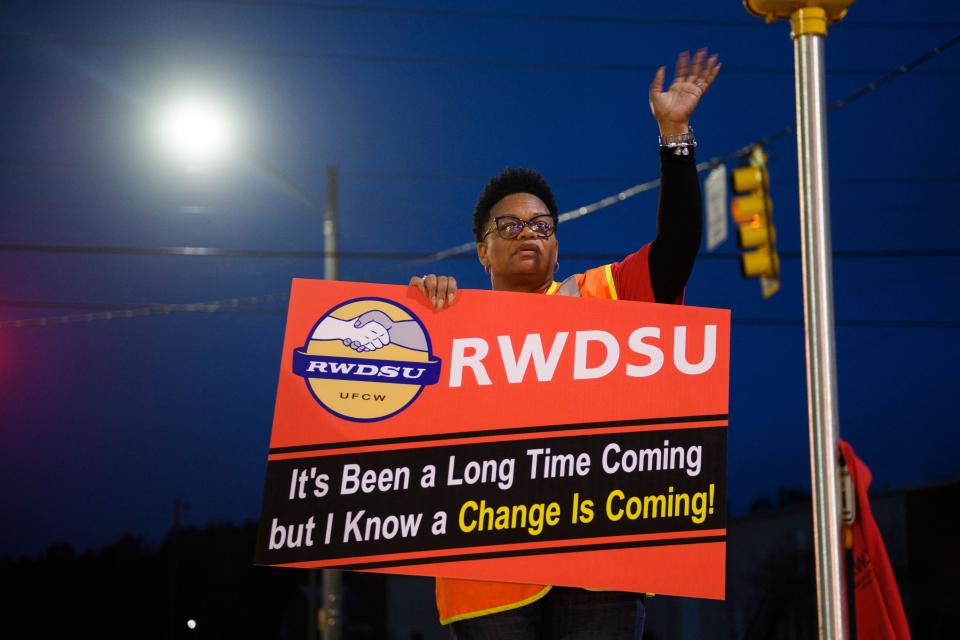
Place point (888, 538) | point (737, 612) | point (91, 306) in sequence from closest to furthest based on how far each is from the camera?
point (91, 306)
point (888, 538)
point (737, 612)

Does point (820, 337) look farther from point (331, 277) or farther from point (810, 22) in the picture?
point (331, 277)

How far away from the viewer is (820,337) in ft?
7.82

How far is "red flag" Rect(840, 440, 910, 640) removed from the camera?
2.70m

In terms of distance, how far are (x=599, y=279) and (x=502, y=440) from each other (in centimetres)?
58

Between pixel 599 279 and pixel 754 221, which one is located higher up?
pixel 754 221

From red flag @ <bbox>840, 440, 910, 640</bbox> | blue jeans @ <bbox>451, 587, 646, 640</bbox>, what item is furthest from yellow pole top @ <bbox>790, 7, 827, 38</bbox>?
blue jeans @ <bbox>451, 587, 646, 640</bbox>

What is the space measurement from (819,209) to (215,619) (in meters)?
40.6

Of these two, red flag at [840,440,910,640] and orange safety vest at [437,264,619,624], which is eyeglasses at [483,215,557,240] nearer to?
orange safety vest at [437,264,619,624]

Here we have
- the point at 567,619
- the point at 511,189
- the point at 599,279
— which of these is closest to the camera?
the point at 567,619

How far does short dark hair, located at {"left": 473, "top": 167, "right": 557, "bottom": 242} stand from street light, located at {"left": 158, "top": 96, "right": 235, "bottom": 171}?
9592mm

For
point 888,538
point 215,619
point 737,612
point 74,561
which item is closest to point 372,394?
point 888,538

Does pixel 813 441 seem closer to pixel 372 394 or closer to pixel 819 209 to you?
pixel 819 209

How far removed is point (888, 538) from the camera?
22.4 metres

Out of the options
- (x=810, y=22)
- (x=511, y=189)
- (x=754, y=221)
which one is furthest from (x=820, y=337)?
(x=754, y=221)
